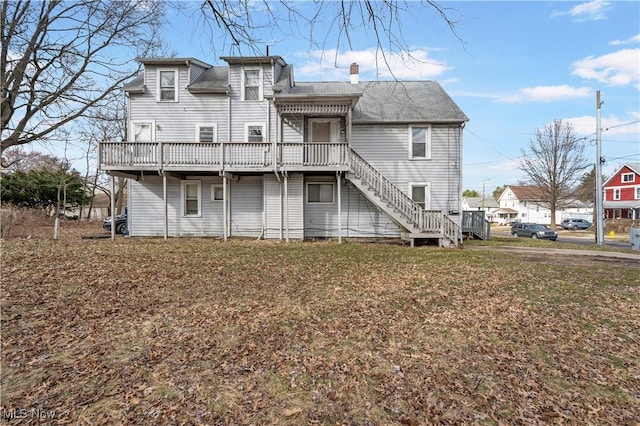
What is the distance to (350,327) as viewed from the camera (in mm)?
4879

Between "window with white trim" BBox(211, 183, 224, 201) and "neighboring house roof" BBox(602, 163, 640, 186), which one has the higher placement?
"neighboring house roof" BBox(602, 163, 640, 186)

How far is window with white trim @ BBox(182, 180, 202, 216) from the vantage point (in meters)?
16.7

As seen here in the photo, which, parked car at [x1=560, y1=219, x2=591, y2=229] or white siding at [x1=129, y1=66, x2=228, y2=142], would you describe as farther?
parked car at [x1=560, y1=219, x2=591, y2=229]

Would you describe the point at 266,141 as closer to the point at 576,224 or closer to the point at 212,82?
the point at 212,82

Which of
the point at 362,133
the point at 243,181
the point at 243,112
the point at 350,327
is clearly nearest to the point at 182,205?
the point at 243,181

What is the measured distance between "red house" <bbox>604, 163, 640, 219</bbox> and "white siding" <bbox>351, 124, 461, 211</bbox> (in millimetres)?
43251

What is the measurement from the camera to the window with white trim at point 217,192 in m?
16.7

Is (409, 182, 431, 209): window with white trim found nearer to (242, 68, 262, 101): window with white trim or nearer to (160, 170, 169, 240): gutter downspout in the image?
(242, 68, 262, 101): window with white trim

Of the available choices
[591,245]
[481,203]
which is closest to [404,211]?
[591,245]

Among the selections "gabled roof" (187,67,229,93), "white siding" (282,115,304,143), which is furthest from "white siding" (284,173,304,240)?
"gabled roof" (187,67,229,93)

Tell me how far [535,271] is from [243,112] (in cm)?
1316

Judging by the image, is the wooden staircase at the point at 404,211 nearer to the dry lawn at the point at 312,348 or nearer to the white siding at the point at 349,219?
the white siding at the point at 349,219
